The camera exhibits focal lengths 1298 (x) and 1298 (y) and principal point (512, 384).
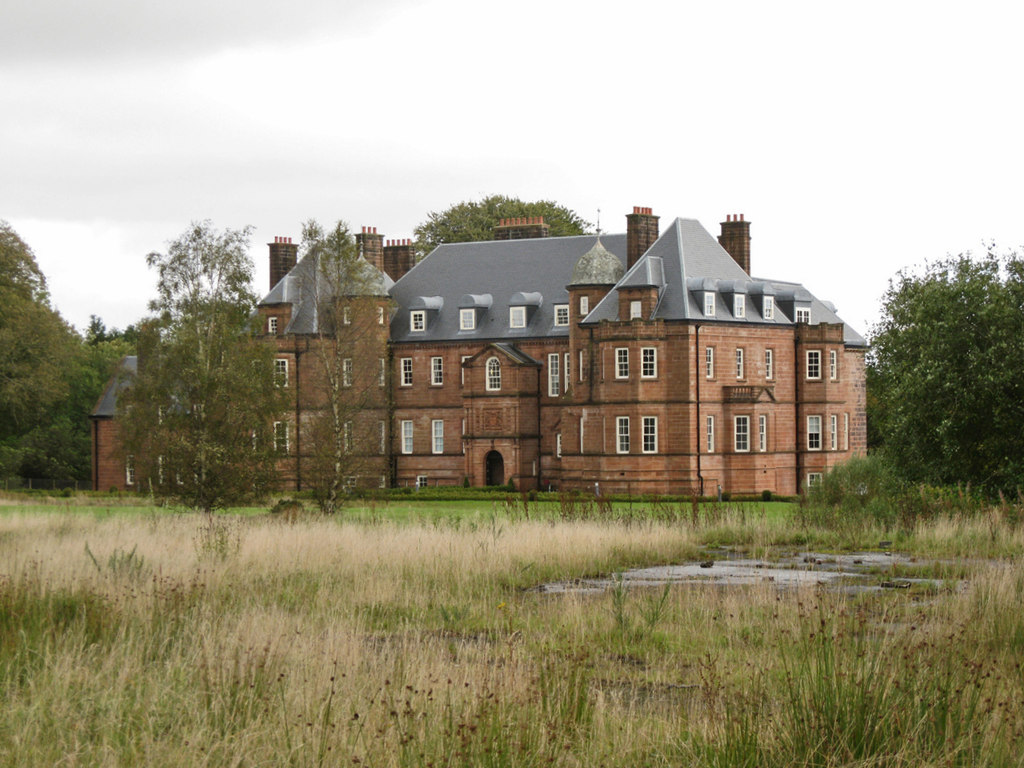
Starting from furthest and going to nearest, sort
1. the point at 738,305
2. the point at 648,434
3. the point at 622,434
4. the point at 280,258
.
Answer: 1. the point at 280,258
2. the point at 738,305
3. the point at 622,434
4. the point at 648,434

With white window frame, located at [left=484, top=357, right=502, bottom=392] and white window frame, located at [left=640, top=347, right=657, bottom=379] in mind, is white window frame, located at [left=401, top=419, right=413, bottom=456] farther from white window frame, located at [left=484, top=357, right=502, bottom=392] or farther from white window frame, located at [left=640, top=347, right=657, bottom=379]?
white window frame, located at [left=640, top=347, right=657, bottom=379]

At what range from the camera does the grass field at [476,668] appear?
7699 mm

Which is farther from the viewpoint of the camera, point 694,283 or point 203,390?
point 694,283

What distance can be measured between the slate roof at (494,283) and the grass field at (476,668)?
48.6 m

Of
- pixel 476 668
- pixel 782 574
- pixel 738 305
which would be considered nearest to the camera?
pixel 476 668

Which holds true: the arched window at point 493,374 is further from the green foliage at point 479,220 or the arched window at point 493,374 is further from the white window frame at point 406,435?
the green foliage at point 479,220

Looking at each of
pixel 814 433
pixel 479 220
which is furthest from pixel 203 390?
pixel 479 220

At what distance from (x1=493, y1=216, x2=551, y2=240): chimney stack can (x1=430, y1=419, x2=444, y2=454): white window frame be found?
1188cm

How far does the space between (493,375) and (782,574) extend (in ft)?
158

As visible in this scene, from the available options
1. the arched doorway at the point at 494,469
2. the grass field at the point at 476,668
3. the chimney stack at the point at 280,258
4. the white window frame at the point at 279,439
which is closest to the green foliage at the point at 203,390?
the white window frame at the point at 279,439

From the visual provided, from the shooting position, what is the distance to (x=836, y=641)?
10.3m

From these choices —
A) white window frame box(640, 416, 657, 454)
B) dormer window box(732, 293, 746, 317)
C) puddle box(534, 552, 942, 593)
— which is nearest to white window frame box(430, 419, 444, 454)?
white window frame box(640, 416, 657, 454)

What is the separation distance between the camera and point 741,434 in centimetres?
5984

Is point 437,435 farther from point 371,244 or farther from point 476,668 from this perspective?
point 476,668
